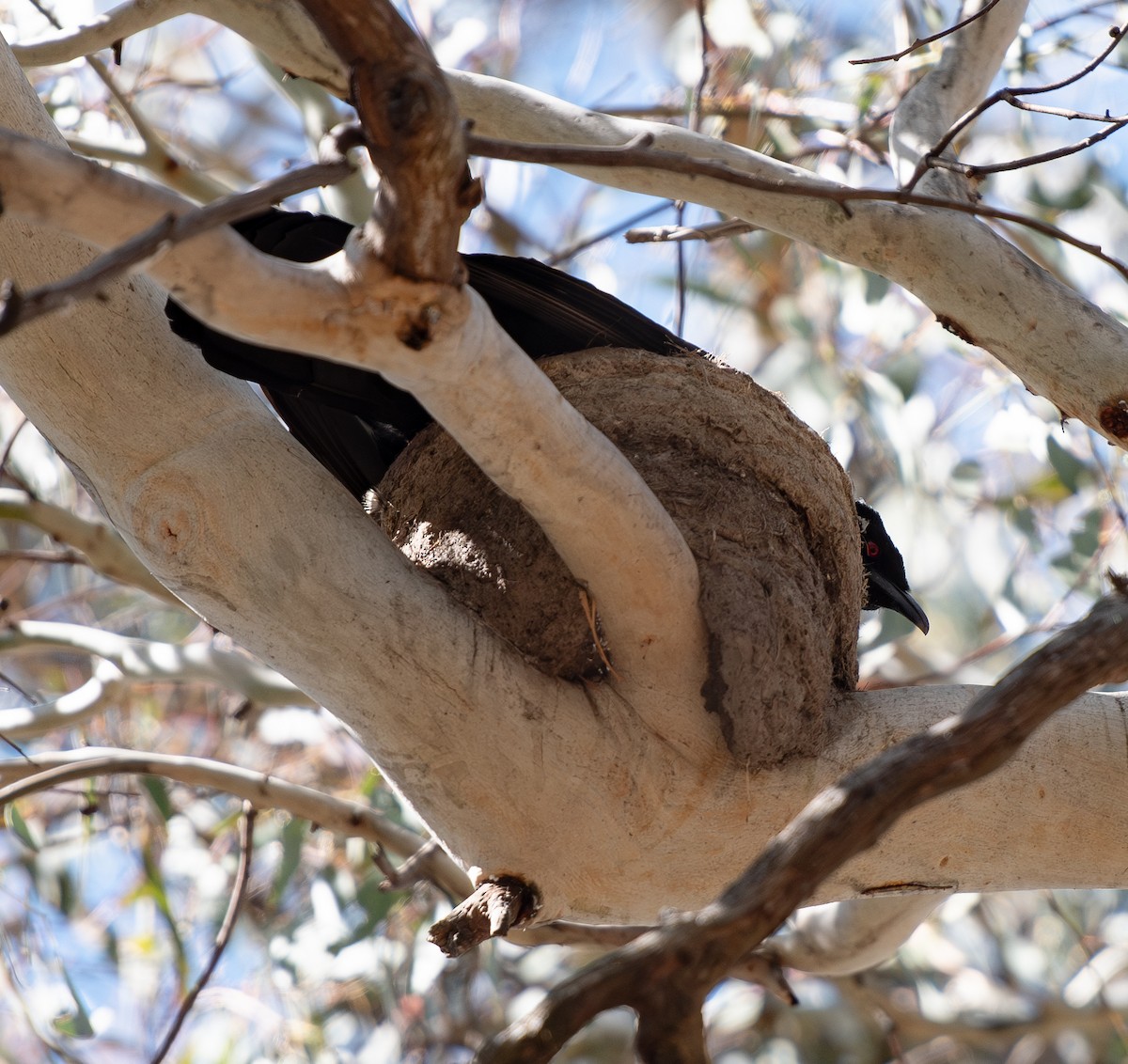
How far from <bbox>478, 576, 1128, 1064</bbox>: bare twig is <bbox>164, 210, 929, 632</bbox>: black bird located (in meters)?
1.40

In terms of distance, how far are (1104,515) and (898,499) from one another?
2.68ft

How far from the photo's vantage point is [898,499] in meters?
5.51

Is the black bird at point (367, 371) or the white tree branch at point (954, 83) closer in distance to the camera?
the black bird at point (367, 371)

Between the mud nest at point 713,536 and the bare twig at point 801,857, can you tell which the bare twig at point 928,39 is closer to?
the mud nest at point 713,536

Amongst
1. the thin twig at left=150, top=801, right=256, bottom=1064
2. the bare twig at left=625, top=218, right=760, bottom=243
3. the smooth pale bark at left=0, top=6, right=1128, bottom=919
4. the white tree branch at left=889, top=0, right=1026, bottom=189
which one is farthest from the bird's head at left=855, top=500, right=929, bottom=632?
the thin twig at left=150, top=801, right=256, bottom=1064

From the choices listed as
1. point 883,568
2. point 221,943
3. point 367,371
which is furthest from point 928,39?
point 221,943

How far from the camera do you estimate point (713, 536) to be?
8.02 feet

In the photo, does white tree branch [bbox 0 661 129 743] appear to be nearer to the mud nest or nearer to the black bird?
the black bird

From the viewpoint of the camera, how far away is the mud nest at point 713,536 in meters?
2.26

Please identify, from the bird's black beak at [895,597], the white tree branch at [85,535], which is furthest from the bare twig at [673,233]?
the white tree branch at [85,535]

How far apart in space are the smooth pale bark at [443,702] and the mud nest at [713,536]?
0.32 ft

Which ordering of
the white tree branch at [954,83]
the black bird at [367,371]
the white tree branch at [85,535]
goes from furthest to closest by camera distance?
the white tree branch at [85,535] < the white tree branch at [954,83] < the black bird at [367,371]

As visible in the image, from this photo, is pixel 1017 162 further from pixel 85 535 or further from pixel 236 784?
pixel 85 535

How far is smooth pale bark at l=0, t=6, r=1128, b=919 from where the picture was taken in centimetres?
212
